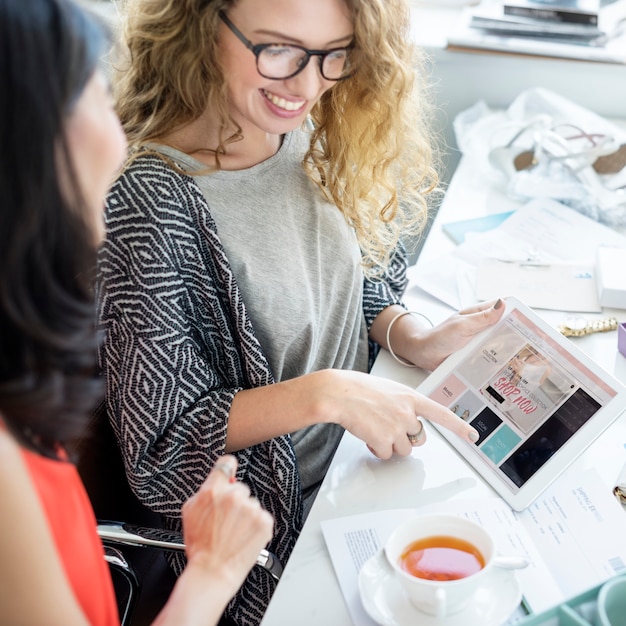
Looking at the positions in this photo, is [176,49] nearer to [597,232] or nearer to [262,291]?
[262,291]

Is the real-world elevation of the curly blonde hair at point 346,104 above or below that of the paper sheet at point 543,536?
above

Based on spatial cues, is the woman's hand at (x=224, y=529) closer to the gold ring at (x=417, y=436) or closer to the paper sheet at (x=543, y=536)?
the paper sheet at (x=543, y=536)

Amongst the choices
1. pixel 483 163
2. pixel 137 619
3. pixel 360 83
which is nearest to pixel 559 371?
pixel 360 83

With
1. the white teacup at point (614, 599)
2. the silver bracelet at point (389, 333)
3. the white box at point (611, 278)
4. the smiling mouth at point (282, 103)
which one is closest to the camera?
the white teacup at point (614, 599)

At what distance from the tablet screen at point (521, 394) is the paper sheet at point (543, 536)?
51mm

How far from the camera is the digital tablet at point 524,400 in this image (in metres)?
1.06

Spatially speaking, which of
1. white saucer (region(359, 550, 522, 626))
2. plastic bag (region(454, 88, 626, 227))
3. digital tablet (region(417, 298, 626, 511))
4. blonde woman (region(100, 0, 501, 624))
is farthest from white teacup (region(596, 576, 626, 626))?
plastic bag (region(454, 88, 626, 227))

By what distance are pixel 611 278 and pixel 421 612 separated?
859mm

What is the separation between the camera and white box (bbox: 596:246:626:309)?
58.7 inches

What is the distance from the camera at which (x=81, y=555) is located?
835 millimetres

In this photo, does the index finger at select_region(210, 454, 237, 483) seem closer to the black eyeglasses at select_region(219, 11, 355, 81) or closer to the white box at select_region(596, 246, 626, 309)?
the black eyeglasses at select_region(219, 11, 355, 81)

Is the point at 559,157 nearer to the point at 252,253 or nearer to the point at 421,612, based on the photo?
the point at 252,253

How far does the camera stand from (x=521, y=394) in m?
1.13

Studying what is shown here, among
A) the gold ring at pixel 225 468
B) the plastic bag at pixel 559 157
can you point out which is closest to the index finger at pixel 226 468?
the gold ring at pixel 225 468
